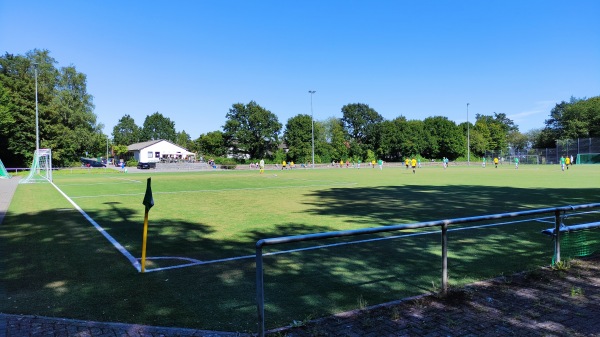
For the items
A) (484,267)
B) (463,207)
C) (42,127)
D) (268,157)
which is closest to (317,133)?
(268,157)

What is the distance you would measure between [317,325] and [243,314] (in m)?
0.96

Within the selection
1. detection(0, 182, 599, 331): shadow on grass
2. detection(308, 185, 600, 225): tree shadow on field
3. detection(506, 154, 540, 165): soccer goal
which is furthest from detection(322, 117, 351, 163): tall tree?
detection(0, 182, 599, 331): shadow on grass

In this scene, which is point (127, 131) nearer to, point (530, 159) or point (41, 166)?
point (41, 166)

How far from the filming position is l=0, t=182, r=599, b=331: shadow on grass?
4699 millimetres

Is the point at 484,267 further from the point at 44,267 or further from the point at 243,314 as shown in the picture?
the point at 44,267

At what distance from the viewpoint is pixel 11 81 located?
197 ft

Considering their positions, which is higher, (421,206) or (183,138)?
(183,138)

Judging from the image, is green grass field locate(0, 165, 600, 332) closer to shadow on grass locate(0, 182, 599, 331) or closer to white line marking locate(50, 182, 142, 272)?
shadow on grass locate(0, 182, 599, 331)

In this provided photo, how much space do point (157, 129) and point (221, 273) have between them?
170702 mm

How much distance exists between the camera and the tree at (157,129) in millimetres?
163125

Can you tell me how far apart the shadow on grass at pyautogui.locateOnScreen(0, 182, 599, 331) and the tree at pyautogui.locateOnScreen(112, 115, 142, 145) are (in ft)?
540

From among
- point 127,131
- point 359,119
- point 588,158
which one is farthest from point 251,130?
point 127,131

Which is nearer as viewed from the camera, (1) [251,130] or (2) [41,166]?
(2) [41,166]

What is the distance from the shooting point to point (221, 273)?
6293 millimetres
